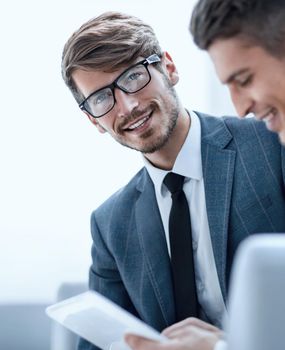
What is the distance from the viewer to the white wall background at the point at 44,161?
275 centimetres

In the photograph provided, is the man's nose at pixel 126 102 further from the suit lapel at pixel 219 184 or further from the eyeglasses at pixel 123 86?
the suit lapel at pixel 219 184

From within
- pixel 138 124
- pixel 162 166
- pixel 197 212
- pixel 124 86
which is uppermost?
pixel 124 86

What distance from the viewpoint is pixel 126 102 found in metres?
1.92

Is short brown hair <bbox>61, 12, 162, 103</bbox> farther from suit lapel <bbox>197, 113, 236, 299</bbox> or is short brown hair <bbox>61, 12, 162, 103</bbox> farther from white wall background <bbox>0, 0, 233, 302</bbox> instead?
white wall background <bbox>0, 0, 233, 302</bbox>

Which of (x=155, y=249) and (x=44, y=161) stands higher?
(x=44, y=161)

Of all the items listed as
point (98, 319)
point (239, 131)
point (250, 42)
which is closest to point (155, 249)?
point (239, 131)

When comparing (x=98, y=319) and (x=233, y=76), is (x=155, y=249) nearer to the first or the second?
(x=98, y=319)

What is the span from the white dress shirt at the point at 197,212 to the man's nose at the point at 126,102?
0.67 ft

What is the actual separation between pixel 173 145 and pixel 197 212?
0.23m

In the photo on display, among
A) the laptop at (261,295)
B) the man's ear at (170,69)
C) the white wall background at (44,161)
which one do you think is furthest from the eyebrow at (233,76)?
the white wall background at (44,161)

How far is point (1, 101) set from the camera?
9.12 ft

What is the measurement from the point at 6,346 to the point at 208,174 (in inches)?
46.7

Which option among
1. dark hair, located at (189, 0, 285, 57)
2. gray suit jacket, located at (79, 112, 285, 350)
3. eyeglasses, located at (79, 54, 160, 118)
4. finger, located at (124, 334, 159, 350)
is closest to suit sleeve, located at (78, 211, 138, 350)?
gray suit jacket, located at (79, 112, 285, 350)

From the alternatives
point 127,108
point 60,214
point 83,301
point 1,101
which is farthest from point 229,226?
point 1,101
